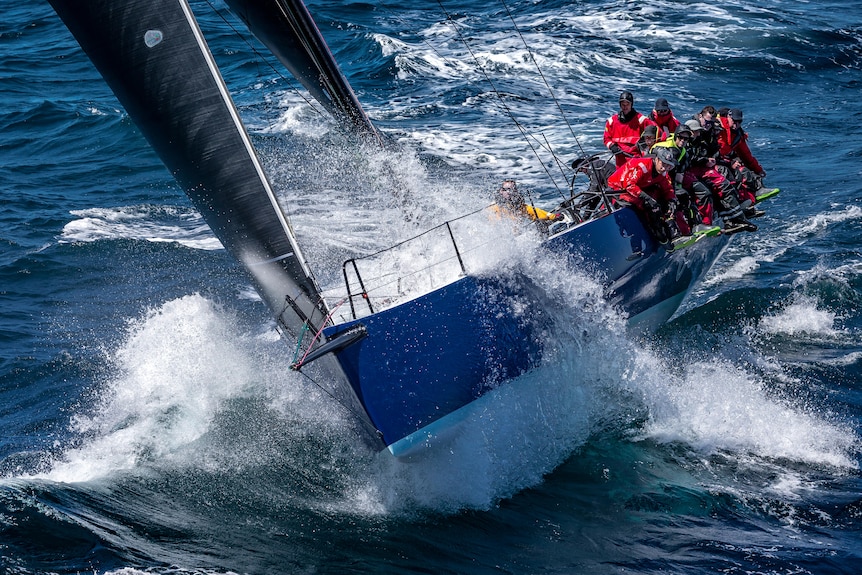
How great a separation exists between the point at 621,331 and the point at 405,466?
236 cm

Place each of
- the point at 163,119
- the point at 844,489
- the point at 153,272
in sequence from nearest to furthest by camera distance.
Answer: the point at 163,119 < the point at 844,489 < the point at 153,272

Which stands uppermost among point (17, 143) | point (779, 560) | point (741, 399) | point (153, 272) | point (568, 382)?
point (17, 143)

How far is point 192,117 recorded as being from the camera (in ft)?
21.2

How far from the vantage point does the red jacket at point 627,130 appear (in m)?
9.30

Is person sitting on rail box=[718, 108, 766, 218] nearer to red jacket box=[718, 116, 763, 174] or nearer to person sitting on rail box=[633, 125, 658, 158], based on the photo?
red jacket box=[718, 116, 763, 174]

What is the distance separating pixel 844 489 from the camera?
693 centimetres

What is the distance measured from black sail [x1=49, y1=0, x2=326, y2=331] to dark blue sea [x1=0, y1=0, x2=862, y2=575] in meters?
1.49

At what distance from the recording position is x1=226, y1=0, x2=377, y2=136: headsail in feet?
28.2

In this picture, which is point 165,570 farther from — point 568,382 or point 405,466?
point 568,382

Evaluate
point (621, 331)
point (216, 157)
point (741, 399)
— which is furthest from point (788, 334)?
point (216, 157)

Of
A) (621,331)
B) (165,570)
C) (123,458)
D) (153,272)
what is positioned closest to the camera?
(165,570)

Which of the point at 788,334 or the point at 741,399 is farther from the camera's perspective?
the point at 788,334

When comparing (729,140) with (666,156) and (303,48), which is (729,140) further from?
(303,48)

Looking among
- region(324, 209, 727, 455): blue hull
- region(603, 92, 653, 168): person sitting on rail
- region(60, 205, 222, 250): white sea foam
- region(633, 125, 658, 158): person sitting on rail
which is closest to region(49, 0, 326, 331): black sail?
region(324, 209, 727, 455): blue hull
